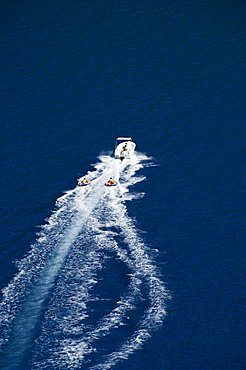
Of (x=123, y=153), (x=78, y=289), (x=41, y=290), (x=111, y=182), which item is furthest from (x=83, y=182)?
(x=41, y=290)

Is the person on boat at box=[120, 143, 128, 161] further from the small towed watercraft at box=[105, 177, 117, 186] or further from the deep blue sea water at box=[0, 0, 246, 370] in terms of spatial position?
the small towed watercraft at box=[105, 177, 117, 186]

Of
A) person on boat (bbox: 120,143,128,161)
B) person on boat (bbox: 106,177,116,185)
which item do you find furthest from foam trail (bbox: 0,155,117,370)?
person on boat (bbox: 120,143,128,161)

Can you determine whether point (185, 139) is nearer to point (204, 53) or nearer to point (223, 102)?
point (223, 102)

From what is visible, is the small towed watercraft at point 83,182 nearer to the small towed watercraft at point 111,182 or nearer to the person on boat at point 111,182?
the small towed watercraft at point 111,182

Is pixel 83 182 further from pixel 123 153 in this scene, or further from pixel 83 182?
pixel 123 153

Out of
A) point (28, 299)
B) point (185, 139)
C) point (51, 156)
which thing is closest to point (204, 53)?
point (185, 139)
